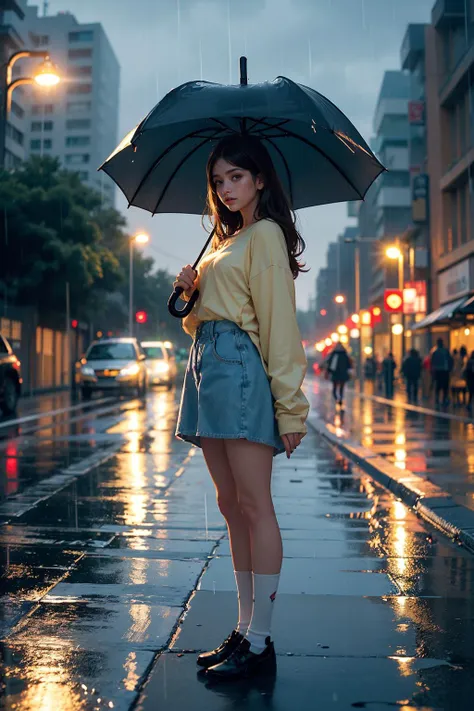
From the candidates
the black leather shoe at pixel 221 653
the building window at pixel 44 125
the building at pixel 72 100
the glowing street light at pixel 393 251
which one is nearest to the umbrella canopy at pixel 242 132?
the black leather shoe at pixel 221 653

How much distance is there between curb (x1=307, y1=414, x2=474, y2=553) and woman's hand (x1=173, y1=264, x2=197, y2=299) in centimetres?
330

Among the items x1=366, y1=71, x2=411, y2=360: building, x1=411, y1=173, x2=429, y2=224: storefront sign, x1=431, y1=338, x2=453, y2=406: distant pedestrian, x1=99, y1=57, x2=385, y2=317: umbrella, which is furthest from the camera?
x1=366, y1=71, x2=411, y2=360: building

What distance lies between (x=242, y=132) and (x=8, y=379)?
1716cm

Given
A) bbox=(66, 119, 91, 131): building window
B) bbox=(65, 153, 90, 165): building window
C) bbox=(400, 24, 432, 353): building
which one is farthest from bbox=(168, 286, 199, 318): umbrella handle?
bbox=(66, 119, 91, 131): building window

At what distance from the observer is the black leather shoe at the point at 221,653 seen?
3676 millimetres

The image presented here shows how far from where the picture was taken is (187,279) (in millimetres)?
3807

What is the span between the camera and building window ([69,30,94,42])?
421 feet

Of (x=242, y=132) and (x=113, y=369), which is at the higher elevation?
(x=242, y=132)

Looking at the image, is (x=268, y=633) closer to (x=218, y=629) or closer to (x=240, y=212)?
(x=218, y=629)

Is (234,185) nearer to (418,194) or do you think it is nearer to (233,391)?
(233,391)

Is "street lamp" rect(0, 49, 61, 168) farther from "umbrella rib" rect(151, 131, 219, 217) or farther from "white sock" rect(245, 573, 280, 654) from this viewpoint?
"white sock" rect(245, 573, 280, 654)

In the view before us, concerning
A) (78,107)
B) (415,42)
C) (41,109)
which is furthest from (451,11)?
(41,109)

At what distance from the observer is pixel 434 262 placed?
156 ft

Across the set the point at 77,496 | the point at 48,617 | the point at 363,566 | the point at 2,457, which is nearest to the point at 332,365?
the point at 2,457
